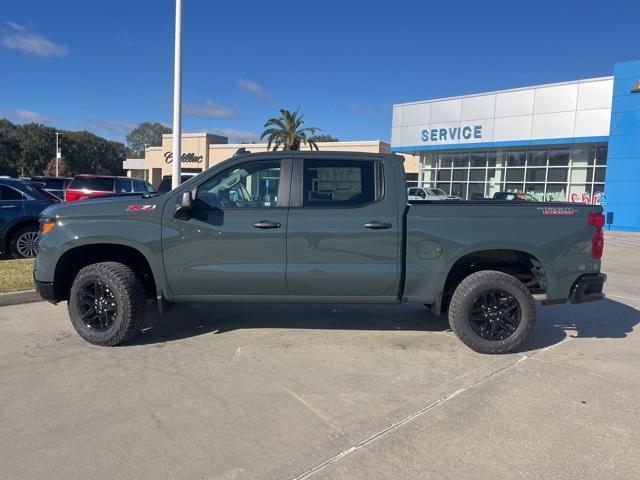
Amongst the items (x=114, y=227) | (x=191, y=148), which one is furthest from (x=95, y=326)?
(x=191, y=148)

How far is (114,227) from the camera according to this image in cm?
492

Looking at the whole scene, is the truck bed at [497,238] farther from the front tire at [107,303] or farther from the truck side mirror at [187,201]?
the front tire at [107,303]

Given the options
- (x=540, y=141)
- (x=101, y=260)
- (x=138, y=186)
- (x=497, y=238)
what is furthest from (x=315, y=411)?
(x=540, y=141)

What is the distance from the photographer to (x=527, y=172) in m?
27.1

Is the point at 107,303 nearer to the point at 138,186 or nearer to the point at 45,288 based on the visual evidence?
the point at 45,288

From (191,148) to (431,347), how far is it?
53.9 metres

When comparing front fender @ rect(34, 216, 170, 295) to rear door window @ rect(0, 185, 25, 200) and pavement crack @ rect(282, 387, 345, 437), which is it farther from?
rear door window @ rect(0, 185, 25, 200)

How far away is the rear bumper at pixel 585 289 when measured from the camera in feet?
16.4

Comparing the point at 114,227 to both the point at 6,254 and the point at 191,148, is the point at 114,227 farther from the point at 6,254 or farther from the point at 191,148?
the point at 191,148

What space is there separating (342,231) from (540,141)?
77.2 ft

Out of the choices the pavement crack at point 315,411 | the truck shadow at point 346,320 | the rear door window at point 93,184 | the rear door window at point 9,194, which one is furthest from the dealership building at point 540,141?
the pavement crack at point 315,411

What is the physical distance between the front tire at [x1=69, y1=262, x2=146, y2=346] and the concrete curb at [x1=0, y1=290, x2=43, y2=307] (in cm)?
214

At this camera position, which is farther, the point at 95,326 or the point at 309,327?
the point at 309,327

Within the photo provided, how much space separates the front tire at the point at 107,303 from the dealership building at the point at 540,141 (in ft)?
79.0
